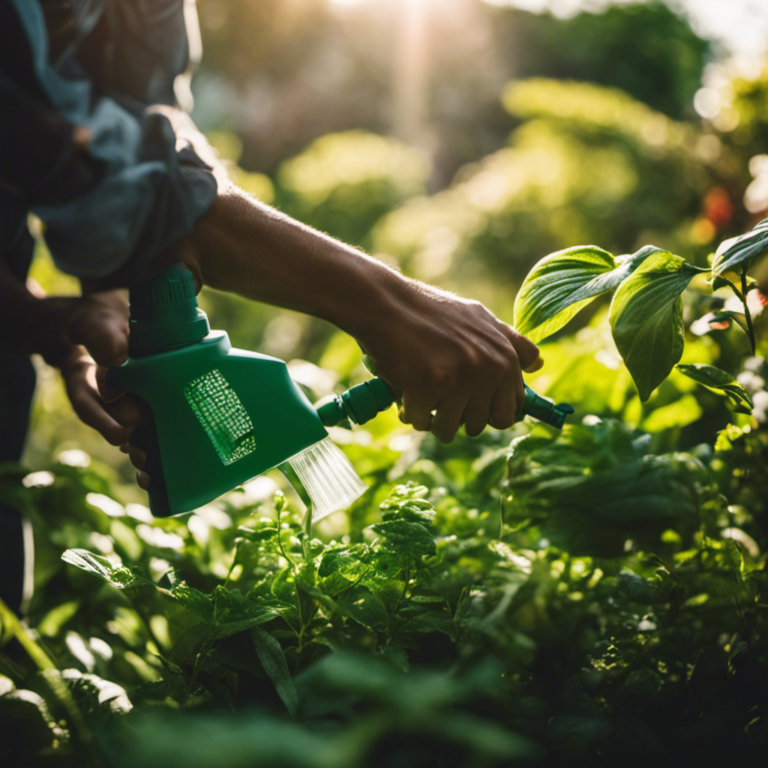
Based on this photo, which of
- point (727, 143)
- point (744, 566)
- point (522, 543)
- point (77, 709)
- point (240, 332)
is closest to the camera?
point (77, 709)

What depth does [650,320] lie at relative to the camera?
482 millimetres

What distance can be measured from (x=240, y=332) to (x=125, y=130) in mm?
2112

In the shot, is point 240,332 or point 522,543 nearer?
point 522,543

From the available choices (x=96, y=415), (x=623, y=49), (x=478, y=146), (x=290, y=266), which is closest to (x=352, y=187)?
(x=96, y=415)

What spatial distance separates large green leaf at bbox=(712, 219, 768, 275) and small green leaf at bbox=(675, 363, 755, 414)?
0.09 metres

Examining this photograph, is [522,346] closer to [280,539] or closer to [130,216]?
[280,539]

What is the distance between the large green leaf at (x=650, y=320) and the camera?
0.48 meters

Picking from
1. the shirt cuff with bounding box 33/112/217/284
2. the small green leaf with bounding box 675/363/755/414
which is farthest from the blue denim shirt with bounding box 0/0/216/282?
the small green leaf with bounding box 675/363/755/414

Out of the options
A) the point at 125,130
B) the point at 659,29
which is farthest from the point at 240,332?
the point at 659,29

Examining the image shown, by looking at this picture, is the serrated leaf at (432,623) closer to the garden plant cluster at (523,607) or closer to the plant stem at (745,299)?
the garden plant cluster at (523,607)

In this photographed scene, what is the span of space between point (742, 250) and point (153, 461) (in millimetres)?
514

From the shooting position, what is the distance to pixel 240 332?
106 inches

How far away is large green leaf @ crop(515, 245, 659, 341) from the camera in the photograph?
19.3 inches

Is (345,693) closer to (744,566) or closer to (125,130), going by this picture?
(744,566)
